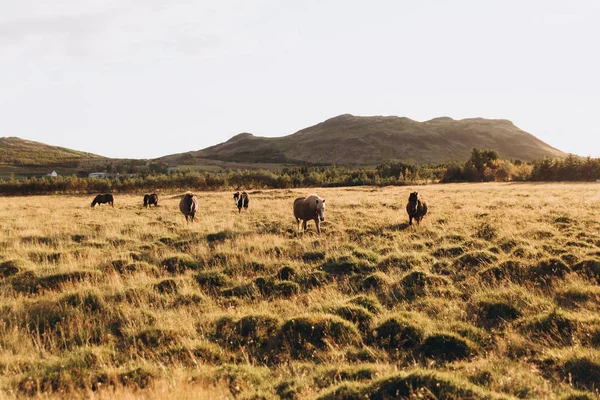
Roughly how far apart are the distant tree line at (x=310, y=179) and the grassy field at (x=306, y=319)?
171 feet

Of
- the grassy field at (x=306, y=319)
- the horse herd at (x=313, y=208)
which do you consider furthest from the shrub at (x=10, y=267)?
the horse herd at (x=313, y=208)

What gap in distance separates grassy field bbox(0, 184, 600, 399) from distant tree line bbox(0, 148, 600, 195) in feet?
171

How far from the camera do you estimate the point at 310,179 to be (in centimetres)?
7069

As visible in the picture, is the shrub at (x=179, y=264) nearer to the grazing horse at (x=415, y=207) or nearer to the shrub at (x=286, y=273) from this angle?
the shrub at (x=286, y=273)

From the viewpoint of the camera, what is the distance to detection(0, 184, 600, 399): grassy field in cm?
537

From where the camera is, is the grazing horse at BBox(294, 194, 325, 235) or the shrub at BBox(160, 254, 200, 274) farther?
the grazing horse at BBox(294, 194, 325, 235)

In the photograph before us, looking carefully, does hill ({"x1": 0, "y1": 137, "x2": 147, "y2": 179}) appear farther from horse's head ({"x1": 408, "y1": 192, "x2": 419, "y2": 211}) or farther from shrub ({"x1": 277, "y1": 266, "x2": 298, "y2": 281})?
shrub ({"x1": 277, "y1": 266, "x2": 298, "y2": 281})

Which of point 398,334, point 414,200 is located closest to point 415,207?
point 414,200

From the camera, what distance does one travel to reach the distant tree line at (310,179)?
62969mm

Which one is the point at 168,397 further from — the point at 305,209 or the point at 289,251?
the point at 305,209

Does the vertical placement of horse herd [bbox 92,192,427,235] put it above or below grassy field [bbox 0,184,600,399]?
above

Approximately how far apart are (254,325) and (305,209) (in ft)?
36.9

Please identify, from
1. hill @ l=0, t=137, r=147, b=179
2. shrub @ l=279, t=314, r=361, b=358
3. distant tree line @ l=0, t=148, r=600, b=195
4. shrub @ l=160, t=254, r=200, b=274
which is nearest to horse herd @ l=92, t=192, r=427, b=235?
shrub @ l=160, t=254, r=200, b=274

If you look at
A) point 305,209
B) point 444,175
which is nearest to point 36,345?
point 305,209
